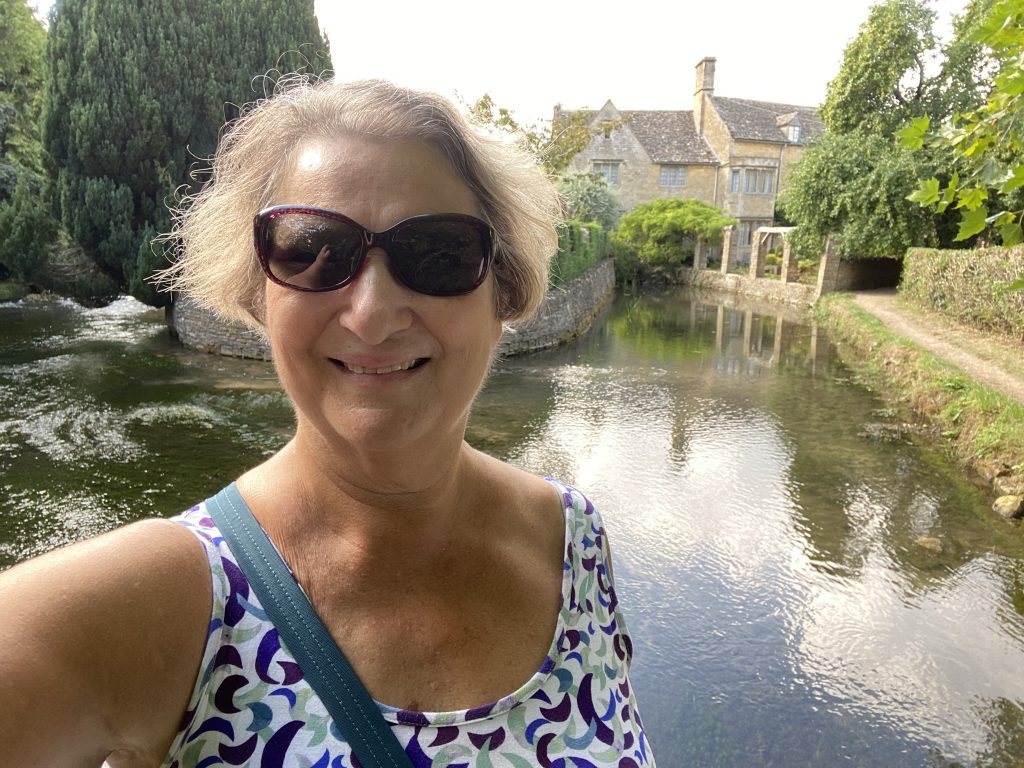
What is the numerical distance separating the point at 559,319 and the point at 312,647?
15.7 meters

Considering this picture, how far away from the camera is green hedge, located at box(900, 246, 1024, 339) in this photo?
12602mm

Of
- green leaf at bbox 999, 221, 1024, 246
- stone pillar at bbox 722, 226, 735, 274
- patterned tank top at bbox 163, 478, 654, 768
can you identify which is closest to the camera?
patterned tank top at bbox 163, 478, 654, 768

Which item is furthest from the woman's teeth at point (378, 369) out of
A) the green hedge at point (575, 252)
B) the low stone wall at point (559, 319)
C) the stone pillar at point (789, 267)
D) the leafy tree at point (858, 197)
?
the stone pillar at point (789, 267)

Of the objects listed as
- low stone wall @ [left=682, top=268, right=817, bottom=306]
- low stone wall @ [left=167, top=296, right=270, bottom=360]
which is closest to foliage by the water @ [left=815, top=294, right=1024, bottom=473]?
low stone wall @ [left=682, top=268, right=817, bottom=306]

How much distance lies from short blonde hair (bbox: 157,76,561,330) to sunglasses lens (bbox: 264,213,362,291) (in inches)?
6.2

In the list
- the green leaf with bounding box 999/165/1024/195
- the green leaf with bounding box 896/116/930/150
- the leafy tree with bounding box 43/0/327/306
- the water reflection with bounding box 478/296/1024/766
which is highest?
the leafy tree with bounding box 43/0/327/306

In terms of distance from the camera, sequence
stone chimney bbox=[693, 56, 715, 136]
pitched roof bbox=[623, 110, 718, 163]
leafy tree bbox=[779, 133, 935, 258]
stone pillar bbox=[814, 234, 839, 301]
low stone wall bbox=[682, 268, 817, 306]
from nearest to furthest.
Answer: leafy tree bbox=[779, 133, 935, 258]
stone pillar bbox=[814, 234, 839, 301]
low stone wall bbox=[682, 268, 817, 306]
pitched roof bbox=[623, 110, 718, 163]
stone chimney bbox=[693, 56, 715, 136]

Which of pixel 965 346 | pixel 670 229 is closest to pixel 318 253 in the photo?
pixel 965 346

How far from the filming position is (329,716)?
101 cm

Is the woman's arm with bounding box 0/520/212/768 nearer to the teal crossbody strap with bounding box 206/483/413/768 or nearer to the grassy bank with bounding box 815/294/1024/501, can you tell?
the teal crossbody strap with bounding box 206/483/413/768

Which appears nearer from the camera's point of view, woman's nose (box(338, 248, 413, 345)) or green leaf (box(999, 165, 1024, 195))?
woman's nose (box(338, 248, 413, 345))

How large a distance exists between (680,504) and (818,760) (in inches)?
131

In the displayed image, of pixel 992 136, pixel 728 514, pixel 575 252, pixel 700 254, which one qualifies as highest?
pixel 992 136

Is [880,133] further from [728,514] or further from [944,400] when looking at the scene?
[728,514]
